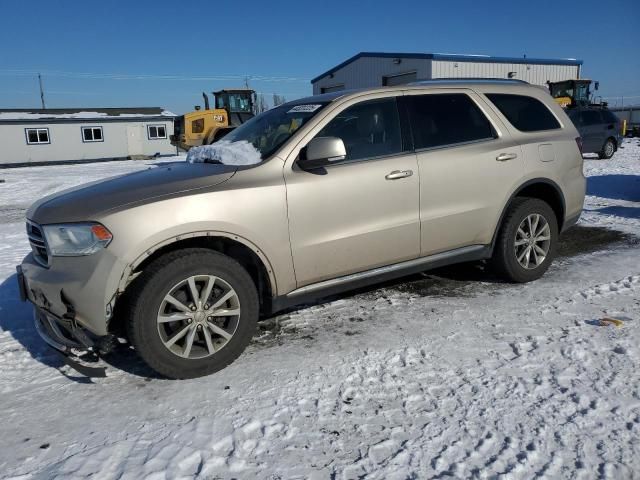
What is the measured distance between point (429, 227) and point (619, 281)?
2156 mm

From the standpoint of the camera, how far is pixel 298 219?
352 cm

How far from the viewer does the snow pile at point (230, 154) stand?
3.69 metres

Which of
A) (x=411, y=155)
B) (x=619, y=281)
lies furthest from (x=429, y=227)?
(x=619, y=281)

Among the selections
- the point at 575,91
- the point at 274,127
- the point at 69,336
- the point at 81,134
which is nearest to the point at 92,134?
the point at 81,134

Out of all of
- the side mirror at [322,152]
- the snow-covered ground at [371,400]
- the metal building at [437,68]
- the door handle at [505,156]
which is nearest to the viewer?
the snow-covered ground at [371,400]

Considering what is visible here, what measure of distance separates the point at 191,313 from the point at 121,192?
3.01 feet

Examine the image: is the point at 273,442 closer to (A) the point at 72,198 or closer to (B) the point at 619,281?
(A) the point at 72,198

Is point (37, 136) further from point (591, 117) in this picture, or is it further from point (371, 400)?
point (371, 400)

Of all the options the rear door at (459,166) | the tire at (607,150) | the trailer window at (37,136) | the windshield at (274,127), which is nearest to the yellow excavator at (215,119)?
the trailer window at (37,136)

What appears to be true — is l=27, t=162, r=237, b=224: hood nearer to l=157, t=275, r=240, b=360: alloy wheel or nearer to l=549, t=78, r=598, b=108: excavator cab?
l=157, t=275, r=240, b=360: alloy wheel

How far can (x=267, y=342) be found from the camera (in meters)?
3.88

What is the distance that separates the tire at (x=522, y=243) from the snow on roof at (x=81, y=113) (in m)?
32.7

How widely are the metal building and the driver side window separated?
20.0m

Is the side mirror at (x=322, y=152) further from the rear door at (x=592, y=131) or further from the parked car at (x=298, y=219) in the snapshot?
the rear door at (x=592, y=131)
